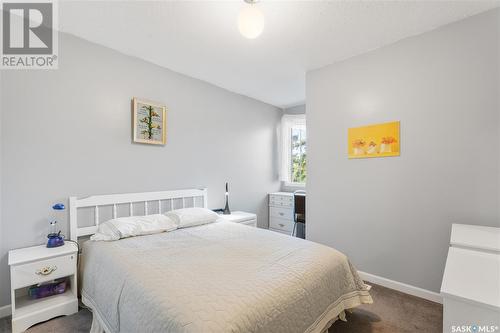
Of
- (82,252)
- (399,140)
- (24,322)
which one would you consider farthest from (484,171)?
(24,322)

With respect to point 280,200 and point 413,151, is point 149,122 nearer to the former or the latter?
point 280,200

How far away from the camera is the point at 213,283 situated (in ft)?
4.40

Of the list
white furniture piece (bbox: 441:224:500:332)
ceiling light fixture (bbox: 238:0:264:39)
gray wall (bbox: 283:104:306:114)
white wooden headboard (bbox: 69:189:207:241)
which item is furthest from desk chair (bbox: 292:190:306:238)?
ceiling light fixture (bbox: 238:0:264:39)

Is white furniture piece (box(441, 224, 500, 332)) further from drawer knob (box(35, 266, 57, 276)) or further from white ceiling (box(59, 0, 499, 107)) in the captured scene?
drawer knob (box(35, 266, 57, 276))

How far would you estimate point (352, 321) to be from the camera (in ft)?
6.41

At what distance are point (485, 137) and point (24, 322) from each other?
4.02m

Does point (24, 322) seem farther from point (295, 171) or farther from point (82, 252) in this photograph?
point (295, 171)

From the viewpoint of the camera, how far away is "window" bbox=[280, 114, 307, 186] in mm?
4860

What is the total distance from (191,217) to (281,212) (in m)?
2.11

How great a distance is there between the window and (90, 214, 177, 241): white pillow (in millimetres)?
2904

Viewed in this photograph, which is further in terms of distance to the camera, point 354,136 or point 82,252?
point 354,136

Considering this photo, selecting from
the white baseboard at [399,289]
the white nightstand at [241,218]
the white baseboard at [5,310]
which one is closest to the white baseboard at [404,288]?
the white baseboard at [399,289]

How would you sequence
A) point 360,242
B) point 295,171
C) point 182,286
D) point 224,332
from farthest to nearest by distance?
1. point 295,171
2. point 360,242
3. point 182,286
4. point 224,332

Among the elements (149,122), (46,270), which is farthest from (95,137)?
(46,270)
